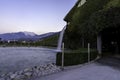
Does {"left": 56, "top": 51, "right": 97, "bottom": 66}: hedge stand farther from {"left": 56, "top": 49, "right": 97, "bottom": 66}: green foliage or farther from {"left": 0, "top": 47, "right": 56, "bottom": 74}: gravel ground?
{"left": 0, "top": 47, "right": 56, "bottom": 74}: gravel ground

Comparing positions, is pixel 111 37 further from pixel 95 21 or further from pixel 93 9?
pixel 95 21

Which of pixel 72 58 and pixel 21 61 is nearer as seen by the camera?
pixel 72 58

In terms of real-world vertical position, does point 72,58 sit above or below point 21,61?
above

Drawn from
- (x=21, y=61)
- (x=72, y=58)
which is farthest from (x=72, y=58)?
(x=21, y=61)

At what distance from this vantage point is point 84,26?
26703 millimetres

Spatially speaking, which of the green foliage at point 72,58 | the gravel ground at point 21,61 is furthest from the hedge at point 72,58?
the gravel ground at point 21,61

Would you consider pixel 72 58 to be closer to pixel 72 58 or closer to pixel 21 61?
pixel 72 58

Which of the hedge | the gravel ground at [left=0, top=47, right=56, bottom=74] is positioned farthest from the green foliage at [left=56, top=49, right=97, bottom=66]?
the gravel ground at [left=0, top=47, right=56, bottom=74]

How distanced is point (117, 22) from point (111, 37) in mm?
9196

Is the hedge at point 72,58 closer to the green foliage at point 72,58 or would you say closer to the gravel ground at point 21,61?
the green foliage at point 72,58

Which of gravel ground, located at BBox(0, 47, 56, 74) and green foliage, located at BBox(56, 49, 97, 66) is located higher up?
green foliage, located at BBox(56, 49, 97, 66)

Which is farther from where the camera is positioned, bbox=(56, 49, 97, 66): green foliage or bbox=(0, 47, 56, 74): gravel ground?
bbox=(0, 47, 56, 74): gravel ground

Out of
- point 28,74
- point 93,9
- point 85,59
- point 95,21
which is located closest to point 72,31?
point 93,9

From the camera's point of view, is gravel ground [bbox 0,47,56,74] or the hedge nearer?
the hedge
